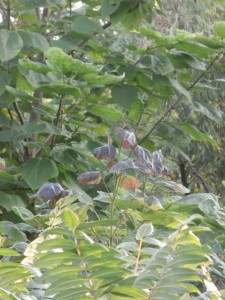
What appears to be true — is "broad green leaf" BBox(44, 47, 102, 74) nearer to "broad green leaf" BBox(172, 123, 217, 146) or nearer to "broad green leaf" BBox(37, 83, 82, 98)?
"broad green leaf" BBox(37, 83, 82, 98)

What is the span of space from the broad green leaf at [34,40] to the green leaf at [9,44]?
4 cm

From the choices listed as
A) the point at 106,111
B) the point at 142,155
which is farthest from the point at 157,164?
the point at 106,111

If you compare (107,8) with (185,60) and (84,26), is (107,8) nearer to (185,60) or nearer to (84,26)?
(84,26)

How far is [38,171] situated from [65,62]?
0.57 meters

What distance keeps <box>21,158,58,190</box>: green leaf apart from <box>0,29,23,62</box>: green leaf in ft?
1.39

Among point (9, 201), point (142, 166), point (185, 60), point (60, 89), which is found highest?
point (142, 166)

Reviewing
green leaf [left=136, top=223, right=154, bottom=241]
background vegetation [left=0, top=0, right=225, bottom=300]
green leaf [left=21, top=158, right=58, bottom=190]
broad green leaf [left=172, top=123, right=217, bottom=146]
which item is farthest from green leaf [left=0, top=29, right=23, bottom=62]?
green leaf [left=136, top=223, right=154, bottom=241]

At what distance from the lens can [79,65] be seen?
7.41ft

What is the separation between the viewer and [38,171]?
106 inches

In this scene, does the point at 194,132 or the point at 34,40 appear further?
the point at 194,132

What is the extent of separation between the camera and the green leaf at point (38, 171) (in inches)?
105

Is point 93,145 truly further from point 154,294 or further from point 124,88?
point 154,294

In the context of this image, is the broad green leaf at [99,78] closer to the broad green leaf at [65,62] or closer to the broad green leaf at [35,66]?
the broad green leaf at [65,62]

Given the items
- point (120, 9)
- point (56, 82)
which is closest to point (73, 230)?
point (56, 82)
